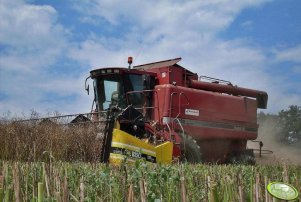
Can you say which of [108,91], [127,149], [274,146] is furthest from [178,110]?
[274,146]

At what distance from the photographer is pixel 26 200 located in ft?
7.93

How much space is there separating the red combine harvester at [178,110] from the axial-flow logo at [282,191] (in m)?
6.19

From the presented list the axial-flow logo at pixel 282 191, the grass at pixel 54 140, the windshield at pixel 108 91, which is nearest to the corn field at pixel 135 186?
the axial-flow logo at pixel 282 191

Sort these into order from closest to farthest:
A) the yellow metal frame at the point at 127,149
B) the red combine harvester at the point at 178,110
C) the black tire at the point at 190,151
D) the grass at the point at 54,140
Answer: the yellow metal frame at the point at 127,149 < the grass at the point at 54,140 < the red combine harvester at the point at 178,110 < the black tire at the point at 190,151

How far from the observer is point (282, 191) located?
5.09 ft

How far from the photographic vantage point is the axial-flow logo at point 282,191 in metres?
1.52

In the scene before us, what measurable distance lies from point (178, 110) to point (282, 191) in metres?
8.62

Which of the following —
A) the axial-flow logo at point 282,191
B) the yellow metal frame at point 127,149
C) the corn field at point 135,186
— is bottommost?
the corn field at point 135,186

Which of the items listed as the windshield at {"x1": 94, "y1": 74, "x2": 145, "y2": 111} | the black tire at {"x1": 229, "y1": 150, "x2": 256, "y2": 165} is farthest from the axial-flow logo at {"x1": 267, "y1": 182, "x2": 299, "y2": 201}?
the black tire at {"x1": 229, "y1": 150, "x2": 256, "y2": 165}

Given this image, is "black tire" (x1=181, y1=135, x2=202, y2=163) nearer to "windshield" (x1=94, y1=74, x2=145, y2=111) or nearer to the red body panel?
the red body panel

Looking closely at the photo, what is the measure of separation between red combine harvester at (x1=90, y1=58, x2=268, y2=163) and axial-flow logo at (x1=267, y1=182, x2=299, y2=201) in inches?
244

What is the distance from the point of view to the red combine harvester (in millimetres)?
9008

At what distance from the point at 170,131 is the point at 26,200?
22.7 feet

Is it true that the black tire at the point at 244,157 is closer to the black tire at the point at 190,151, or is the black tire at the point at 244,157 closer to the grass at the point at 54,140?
the black tire at the point at 190,151
